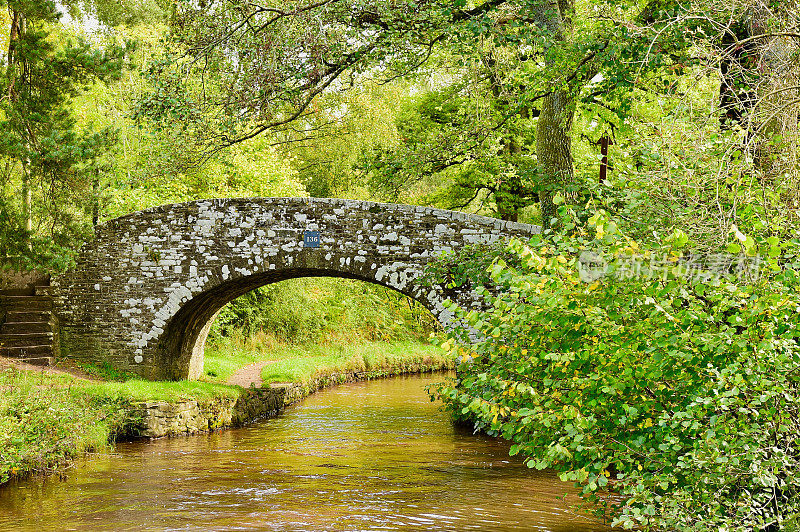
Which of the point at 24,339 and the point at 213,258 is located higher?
the point at 213,258

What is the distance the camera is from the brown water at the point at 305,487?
285 inches

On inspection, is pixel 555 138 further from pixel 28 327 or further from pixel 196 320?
pixel 28 327

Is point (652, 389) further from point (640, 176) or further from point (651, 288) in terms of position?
point (640, 176)

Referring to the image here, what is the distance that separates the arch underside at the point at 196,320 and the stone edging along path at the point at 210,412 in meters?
1.35

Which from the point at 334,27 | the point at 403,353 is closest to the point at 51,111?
the point at 334,27

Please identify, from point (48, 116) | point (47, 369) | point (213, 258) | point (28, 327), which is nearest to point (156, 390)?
point (47, 369)

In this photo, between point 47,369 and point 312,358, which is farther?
point 312,358

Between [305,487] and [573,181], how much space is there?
14.8ft

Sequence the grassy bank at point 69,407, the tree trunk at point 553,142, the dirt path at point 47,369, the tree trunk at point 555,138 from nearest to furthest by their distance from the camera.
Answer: the grassy bank at point 69,407
the tree trunk at point 555,138
the tree trunk at point 553,142
the dirt path at point 47,369

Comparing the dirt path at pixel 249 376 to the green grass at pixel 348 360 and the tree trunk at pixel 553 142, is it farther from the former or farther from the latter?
the tree trunk at pixel 553 142

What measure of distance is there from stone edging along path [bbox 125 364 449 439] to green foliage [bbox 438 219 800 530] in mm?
7710

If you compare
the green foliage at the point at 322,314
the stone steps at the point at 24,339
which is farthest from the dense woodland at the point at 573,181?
the stone steps at the point at 24,339

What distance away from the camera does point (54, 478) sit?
8.62 m

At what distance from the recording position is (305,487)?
8.70 meters
